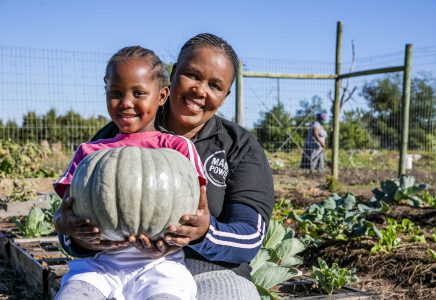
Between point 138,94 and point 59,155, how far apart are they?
32.8 ft

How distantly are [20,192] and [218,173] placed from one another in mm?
5246

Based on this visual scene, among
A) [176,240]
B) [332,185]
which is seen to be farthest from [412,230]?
[332,185]

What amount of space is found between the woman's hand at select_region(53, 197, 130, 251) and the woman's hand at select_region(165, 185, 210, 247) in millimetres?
176

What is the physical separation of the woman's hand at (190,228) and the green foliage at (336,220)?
306cm

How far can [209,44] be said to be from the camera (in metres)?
2.70

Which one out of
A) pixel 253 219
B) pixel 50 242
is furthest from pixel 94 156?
pixel 50 242

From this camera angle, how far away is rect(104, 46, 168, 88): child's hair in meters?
2.44

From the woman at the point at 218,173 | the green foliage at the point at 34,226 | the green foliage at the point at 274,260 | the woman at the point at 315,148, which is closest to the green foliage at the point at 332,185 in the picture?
the woman at the point at 315,148

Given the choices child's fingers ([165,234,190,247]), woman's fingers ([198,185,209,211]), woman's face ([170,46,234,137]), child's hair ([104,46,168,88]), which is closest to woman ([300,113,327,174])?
woman's face ([170,46,234,137])

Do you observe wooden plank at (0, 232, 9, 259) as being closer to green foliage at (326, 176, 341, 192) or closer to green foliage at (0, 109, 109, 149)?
green foliage at (0, 109, 109, 149)

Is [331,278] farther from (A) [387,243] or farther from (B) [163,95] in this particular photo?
(B) [163,95]

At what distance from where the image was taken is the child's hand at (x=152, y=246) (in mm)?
2080

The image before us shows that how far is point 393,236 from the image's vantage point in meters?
5.10

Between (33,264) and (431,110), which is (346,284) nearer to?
(33,264)
